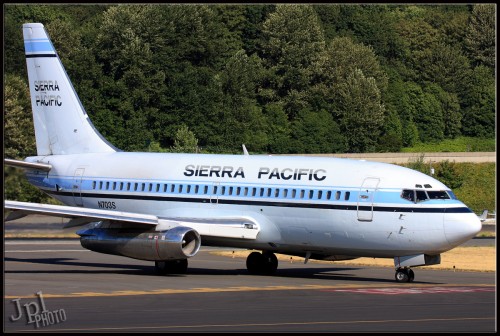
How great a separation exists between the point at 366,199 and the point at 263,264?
6217 millimetres

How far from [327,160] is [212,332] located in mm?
17870

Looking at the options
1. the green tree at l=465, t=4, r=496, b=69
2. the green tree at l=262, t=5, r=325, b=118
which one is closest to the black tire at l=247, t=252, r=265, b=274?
the green tree at l=262, t=5, r=325, b=118

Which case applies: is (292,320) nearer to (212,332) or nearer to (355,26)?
(212,332)

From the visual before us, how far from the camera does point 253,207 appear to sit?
4784 cm

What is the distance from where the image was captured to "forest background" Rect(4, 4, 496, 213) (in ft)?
414

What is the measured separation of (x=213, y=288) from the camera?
42.5 metres

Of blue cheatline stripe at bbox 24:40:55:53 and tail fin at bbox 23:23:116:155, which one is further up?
blue cheatline stripe at bbox 24:40:55:53

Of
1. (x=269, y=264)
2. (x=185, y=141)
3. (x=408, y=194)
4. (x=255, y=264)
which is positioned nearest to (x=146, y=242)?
(x=255, y=264)

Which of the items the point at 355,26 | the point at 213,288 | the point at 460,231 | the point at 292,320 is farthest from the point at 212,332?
the point at 355,26

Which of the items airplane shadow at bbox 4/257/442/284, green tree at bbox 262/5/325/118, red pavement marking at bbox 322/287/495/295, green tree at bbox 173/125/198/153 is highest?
green tree at bbox 262/5/325/118

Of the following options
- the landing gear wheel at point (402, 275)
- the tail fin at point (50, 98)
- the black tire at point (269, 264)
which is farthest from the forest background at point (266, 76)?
the landing gear wheel at point (402, 275)

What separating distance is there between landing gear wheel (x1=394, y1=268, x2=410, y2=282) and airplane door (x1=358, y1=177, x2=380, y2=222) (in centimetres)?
224

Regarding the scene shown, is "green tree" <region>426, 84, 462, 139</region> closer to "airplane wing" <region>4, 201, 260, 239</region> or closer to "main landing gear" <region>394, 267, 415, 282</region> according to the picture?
"airplane wing" <region>4, 201, 260, 239</region>

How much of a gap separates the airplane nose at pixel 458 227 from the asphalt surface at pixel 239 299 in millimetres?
1598
